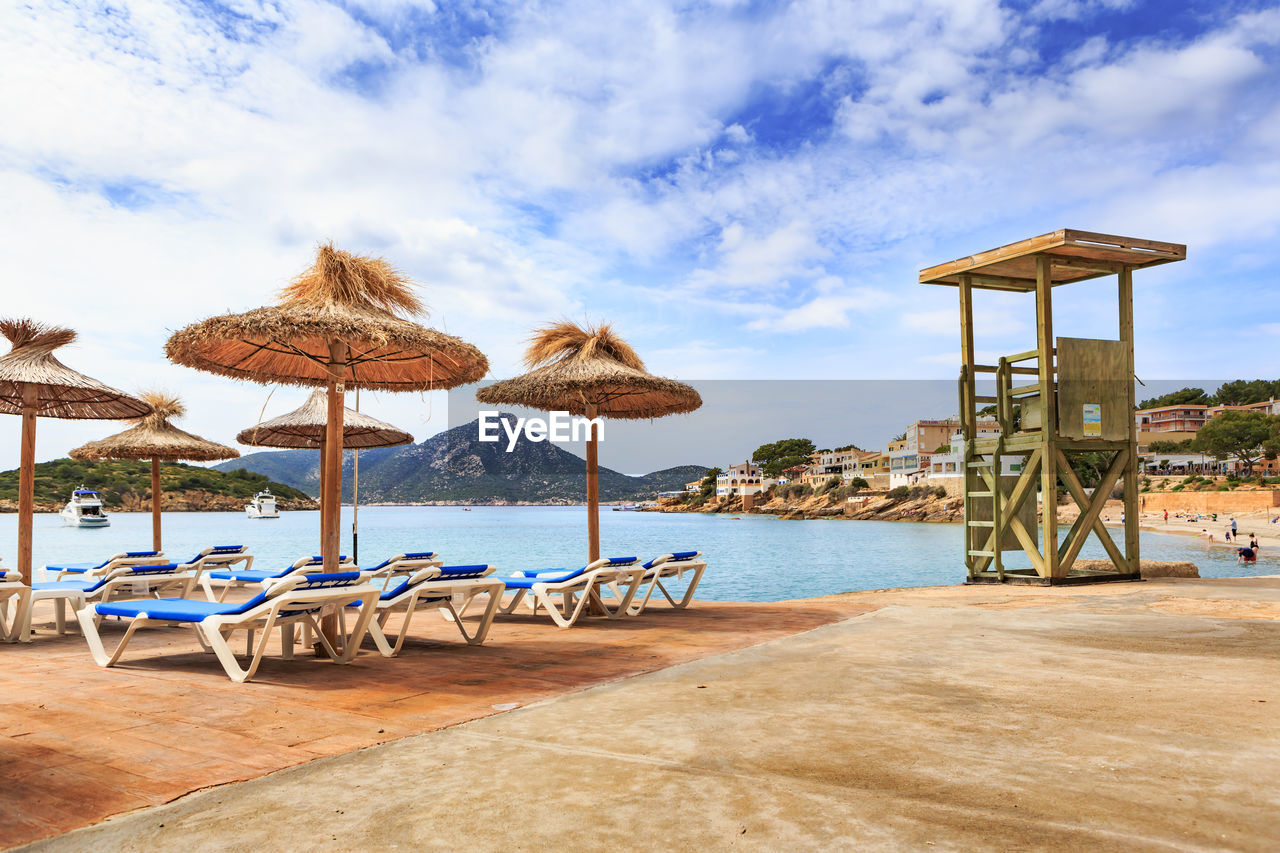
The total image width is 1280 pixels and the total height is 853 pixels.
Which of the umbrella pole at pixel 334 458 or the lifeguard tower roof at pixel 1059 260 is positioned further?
the lifeguard tower roof at pixel 1059 260

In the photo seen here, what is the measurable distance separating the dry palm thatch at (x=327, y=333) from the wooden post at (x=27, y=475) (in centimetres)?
317

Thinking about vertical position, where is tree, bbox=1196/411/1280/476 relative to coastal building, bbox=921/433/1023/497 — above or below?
above

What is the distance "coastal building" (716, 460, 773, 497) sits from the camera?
118 meters

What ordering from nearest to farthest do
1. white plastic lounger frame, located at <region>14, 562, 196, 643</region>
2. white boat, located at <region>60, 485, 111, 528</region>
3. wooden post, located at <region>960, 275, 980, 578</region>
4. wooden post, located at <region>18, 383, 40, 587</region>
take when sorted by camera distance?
white plastic lounger frame, located at <region>14, 562, 196, 643</region>
wooden post, located at <region>18, 383, 40, 587</region>
wooden post, located at <region>960, 275, 980, 578</region>
white boat, located at <region>60, 485, 111, 528</region>

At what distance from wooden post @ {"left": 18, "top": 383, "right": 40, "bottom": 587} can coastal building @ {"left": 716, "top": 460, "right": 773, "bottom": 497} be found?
108m

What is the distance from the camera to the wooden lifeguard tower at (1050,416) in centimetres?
1001

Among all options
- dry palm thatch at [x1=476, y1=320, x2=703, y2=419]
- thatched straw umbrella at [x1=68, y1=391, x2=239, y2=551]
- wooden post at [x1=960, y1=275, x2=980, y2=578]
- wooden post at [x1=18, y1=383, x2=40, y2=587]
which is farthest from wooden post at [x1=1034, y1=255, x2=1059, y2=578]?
A: thatched straw umbrella at [x1=68, y1=391, x2=239, y2=551]

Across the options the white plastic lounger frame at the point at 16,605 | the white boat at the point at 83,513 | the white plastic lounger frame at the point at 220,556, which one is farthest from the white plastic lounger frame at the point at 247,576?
the white boat at the point at 83,513

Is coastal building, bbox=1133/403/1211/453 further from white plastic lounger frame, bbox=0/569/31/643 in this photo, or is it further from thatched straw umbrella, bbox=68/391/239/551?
white plastic lounger frame, bbox=0/569/31/643

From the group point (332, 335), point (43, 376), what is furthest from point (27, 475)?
point (332, 335)

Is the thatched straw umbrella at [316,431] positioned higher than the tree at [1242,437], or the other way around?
the tree at [1242,437]

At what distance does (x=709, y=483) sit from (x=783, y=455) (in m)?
17.4

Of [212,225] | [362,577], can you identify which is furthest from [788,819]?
[212,225]

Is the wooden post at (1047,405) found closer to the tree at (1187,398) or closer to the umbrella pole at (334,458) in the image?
the umbrella pole at (334,458)
